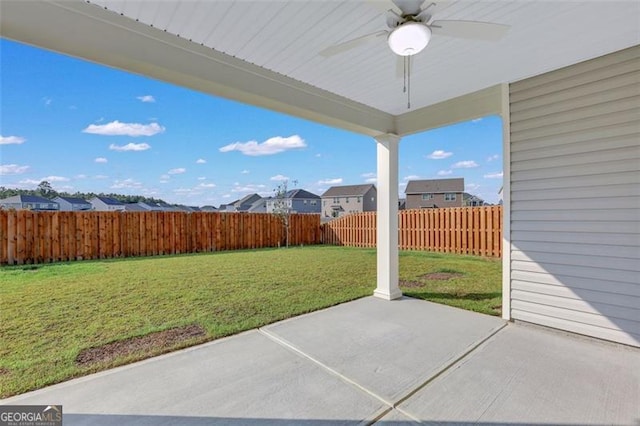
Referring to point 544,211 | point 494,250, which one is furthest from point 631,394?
point 494,250

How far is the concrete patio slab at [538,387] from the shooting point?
1.71 meters

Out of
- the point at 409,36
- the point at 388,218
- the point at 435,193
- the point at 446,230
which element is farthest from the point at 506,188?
the point at 435,193

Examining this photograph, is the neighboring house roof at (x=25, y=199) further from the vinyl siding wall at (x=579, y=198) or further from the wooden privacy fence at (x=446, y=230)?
the vinyl siding wall at (x=579, y=198)

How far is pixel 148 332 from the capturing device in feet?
9.52

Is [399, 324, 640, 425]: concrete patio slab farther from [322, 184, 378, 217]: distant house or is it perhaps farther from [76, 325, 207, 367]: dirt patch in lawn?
[322, 184, 378, 217]: distant house

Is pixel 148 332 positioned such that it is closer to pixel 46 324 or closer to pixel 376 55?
pixel 46 324

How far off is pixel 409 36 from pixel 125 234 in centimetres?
926

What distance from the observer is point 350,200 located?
31.2 meters

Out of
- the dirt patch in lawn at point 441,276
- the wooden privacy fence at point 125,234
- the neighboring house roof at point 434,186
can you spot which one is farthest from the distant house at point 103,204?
the neighboring house roof at point 434,186

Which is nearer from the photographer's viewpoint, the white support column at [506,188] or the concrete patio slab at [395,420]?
the concrete patio slab at [395,420]

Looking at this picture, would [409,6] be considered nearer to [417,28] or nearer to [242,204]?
[417,28]

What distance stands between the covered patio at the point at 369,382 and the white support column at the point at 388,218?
1.19m

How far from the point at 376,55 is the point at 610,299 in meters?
3.20

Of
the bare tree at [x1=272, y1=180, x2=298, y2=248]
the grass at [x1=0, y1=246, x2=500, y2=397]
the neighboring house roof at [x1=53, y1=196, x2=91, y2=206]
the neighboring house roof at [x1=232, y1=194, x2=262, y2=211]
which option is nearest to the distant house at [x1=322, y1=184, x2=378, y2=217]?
the neighboring house roof at [x1=232, y1=194, x2=262, y2=211]
